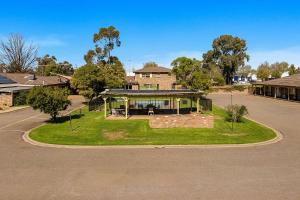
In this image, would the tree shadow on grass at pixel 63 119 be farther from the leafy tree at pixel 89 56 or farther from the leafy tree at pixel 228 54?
the leafy tree at pixel 228 54

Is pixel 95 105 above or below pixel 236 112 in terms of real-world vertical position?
above

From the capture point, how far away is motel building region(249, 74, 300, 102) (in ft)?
170

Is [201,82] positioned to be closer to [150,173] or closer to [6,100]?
[6,100]

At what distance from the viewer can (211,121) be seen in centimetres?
2642

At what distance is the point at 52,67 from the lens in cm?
9706

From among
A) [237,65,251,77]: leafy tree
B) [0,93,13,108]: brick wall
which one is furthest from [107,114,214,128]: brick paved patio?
[237,65,251,77]: leafy tree

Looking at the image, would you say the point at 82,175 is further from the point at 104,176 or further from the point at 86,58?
the point at 86,58

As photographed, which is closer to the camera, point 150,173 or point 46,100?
point 150,173

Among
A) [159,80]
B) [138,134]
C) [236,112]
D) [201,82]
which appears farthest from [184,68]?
[138,134]

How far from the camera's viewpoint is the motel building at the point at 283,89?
51825 mm

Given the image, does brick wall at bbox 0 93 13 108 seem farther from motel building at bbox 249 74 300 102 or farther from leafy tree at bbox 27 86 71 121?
motel building at bbox 249 74 300 102

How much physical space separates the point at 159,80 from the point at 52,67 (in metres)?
42.6

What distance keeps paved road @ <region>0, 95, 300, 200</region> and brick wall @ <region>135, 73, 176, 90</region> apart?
47264 mm

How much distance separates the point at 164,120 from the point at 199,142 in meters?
5.49
